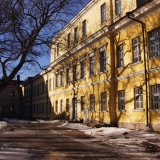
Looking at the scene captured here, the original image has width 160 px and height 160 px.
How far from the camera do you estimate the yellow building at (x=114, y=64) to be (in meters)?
Answer: 17.3

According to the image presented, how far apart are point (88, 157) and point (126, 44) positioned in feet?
40.9

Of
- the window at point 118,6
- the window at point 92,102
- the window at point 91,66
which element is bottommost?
the window at point 92,102

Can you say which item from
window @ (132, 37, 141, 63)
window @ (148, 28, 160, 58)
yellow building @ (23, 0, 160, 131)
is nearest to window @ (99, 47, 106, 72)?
yellow building @ (23, 0, 160, 131)

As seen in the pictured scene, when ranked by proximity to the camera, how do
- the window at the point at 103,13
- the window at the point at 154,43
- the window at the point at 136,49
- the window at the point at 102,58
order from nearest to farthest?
the window at the point at 154,43 → the window at the point at 136,49 → the window at the point at 102,58 → the window at the point at 103,13

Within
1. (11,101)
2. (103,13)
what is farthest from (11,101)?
(103,13)

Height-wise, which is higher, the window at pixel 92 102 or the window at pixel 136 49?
the window at pixel 136 49

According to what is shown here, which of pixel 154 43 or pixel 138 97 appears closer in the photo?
pixel 154 43

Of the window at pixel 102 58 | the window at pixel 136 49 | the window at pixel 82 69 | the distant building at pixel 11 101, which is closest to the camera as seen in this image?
the window at pixel 136 49

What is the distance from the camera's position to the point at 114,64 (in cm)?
2166

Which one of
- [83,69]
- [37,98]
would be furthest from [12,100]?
[83,69]

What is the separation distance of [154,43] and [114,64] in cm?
498

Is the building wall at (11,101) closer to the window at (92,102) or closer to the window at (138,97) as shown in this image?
the window at (92,102)

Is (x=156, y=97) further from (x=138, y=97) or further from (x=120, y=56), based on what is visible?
(x=120, y=56)

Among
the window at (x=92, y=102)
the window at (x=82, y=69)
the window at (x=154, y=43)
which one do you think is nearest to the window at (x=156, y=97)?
the window at (x=154, y=43)
